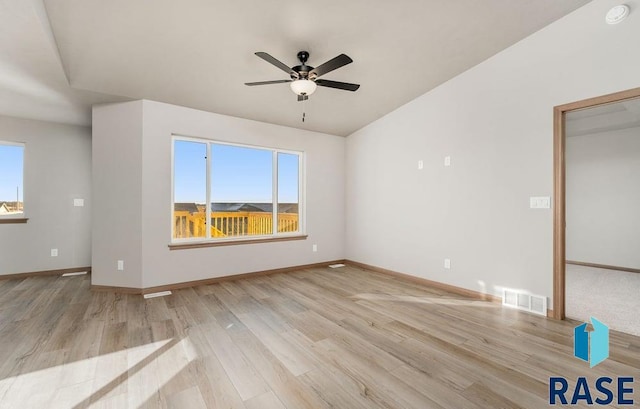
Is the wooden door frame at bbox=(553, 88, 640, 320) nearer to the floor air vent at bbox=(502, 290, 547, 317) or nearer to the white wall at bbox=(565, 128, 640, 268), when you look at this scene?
the floor air vent at bbox=(502, 290, 547, 317)

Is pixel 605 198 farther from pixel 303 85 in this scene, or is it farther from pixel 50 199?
pixel 50 199

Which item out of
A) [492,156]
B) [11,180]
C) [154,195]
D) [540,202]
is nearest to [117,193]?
[154,195]

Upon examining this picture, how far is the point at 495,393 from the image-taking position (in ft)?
5.72

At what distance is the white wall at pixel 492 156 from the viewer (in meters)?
2.76

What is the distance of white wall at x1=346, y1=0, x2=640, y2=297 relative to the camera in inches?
109

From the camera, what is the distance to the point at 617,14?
8.26ft

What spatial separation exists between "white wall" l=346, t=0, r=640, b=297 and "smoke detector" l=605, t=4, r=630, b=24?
2.4 inches

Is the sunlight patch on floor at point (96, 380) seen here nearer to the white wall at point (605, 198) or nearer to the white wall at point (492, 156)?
the white wall at point (492, 156)

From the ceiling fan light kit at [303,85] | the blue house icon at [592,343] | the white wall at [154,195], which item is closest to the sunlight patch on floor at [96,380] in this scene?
the white wall at [154,195]

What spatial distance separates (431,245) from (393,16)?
2.96 metres

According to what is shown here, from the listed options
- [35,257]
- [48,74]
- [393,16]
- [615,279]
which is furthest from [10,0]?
[615,279]

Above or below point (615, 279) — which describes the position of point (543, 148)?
above

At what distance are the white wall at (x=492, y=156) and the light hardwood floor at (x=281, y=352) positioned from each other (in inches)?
26.7

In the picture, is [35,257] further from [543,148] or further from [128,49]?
[543,148]
